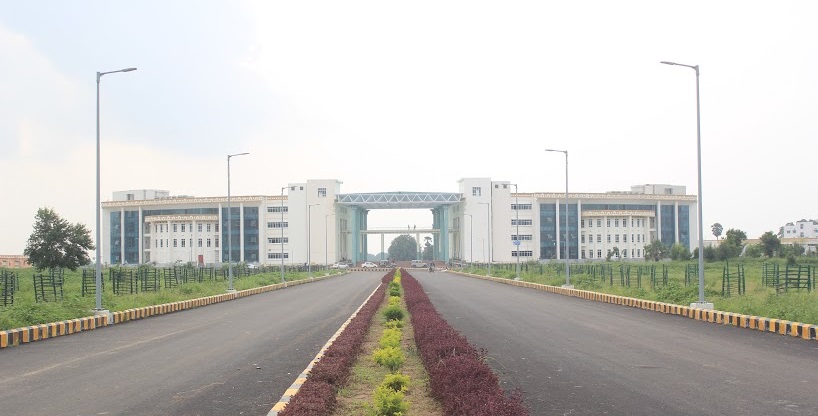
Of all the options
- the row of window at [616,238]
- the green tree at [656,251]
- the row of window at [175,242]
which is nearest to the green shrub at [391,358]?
the green tree at [656,251]

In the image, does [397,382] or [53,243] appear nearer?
[397,382]

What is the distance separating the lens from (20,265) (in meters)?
100

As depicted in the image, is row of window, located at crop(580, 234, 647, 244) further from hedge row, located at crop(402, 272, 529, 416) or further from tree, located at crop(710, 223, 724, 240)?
hedge row, located at crop(402, 272, 529, 416)

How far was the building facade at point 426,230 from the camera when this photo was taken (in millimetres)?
96562

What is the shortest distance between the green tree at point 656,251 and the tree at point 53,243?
207 feet

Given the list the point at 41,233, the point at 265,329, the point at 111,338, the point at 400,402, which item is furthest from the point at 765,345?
the point at 41,233

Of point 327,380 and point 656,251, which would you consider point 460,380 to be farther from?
point 656,251

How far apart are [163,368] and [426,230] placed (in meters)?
89.4

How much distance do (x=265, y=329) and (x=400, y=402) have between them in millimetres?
11407

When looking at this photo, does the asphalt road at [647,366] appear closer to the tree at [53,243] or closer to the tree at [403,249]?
the tree at [53,243]

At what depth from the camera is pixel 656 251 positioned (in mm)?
86438

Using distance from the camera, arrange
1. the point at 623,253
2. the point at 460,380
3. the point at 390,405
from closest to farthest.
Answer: the point at 390,405 → the point at 460,380 → the point at 623,253

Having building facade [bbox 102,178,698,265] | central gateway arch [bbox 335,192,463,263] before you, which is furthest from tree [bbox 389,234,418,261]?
building facade [bbox 102,178,698,265]

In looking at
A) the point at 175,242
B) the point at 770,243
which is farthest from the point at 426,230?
the point at 770,243
